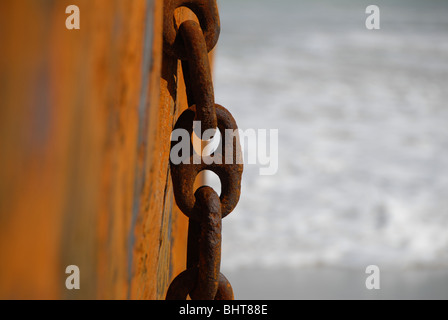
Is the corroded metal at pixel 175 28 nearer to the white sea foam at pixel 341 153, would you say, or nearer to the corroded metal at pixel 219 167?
the corroded metal at pixel 219 167

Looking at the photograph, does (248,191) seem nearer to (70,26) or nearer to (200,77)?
(200,77)

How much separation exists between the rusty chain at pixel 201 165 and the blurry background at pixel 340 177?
8.10 ft

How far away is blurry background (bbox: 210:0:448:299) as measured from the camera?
11.4ft

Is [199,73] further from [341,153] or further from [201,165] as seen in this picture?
[341,153]

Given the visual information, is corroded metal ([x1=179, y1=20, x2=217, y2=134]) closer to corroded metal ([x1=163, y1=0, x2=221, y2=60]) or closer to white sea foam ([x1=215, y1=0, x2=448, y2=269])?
corroded metal ([x1=163, y1=0, x2=221, y2=60])

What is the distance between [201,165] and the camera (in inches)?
33.1

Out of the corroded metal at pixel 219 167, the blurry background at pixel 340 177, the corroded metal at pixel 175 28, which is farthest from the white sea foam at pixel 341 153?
the corroded metal at pixel 175 28

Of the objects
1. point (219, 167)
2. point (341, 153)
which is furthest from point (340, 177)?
point (219, 167)

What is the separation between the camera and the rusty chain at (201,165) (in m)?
0.77

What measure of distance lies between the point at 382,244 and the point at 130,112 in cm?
347

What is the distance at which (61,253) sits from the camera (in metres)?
0.48

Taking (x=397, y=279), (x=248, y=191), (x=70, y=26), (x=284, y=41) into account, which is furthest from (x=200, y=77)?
(x=284, y=41)

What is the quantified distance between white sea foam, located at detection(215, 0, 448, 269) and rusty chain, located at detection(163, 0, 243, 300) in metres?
2.73
